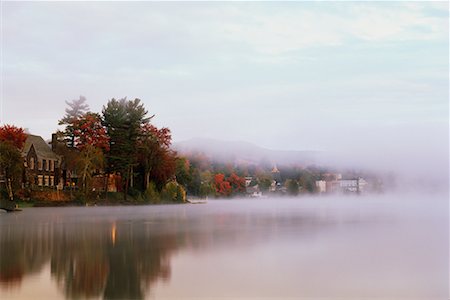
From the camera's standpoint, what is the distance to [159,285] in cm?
1066

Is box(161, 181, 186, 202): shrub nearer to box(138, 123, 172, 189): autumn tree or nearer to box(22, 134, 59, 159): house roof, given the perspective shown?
box(138, 123, 172, 189): autumn tree

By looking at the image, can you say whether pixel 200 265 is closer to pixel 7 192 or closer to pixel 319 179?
pixel 7 192

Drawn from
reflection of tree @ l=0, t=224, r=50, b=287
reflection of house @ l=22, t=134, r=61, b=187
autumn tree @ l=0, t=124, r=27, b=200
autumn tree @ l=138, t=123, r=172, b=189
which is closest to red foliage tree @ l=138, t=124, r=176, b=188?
autumn tree @ l=138, t=123, r=172, b=189

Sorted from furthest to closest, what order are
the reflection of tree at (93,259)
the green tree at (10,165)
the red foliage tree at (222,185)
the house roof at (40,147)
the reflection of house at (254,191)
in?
1. the reflection of house at (254,191)
2. the red foliage tree at (222,185)
3. the house roof at (40,147)
4. the green tree at (10,165)
5. the reflection of tree at (93,259)

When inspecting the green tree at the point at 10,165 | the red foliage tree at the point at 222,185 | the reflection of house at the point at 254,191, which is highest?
the green tree at the point at 10,165

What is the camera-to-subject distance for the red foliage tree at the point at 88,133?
58344 mm

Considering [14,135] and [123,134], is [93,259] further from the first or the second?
[123,134]

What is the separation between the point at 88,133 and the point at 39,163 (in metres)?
5.91

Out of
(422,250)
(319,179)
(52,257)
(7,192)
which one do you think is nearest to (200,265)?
(52,257)

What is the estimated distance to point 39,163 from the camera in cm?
6019

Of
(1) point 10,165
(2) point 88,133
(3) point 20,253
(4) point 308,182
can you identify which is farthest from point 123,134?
(4) point 308,182

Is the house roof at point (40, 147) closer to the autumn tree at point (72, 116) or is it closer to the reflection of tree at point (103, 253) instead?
the autumn tree at point (72, 116)

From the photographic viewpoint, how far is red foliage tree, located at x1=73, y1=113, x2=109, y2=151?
191 feet

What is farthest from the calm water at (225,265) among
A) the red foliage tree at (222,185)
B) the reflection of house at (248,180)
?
the reflection of house at (248,180)
